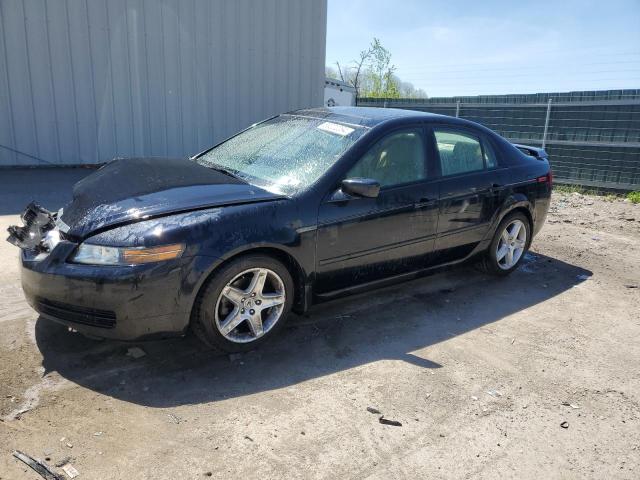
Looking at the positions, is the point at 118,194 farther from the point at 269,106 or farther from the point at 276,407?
the point at 269,106

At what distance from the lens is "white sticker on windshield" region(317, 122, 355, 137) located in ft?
13.5

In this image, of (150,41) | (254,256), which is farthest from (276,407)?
(150,41)

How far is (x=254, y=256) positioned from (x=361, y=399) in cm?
111

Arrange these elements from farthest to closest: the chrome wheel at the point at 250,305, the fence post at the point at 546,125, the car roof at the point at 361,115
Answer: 1. the fence post at the point at 546,125
2. the car roof at the point at 361,115
3. the chrome wheel at the point at 250,305

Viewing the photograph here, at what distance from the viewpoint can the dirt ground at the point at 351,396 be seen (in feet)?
8.45

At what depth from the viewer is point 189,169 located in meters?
4.01

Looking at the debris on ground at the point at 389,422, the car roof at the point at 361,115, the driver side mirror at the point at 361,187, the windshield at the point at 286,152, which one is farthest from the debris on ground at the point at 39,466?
the car roof at the point at 361,115

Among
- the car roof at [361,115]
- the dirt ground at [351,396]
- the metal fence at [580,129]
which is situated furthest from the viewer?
the metal fence at [580,129]

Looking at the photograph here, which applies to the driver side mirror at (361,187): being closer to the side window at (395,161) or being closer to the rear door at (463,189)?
the side window at (395,161)

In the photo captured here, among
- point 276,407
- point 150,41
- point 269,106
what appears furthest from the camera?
point 269,106

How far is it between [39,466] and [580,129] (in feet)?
38.8

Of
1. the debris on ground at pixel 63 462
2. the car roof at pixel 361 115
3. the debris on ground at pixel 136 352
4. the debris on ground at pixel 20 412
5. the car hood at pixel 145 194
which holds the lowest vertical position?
the debris on ground at pixel 63 462

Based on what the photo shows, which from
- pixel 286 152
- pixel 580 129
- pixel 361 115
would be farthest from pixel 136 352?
pixel 580 129

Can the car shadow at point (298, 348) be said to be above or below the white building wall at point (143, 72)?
below
